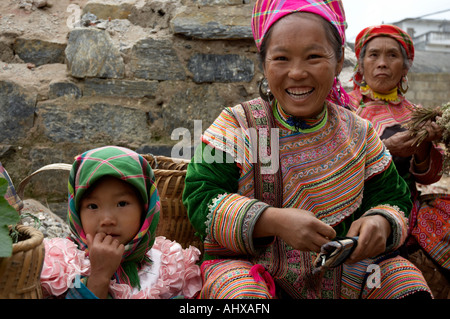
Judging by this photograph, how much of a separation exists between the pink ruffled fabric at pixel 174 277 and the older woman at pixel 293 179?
3.7 inches

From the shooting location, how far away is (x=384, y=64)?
316cm

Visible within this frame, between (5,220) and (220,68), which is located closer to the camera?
(5,220)

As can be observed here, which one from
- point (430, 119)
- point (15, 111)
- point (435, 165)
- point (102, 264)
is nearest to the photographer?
point (102, 264)

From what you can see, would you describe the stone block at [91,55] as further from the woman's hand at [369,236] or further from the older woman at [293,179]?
the woman's hand at [369,236]

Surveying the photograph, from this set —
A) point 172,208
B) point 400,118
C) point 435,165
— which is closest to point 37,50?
point 172,208

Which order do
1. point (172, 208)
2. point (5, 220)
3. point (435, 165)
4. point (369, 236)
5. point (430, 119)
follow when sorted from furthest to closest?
point (435, 165), point (430, 119), point (172, 208), point (369, 236), point (5, 220)

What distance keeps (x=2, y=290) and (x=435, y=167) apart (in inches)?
94.3

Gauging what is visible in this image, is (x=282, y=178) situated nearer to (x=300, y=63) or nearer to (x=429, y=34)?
(x=300, y=63)

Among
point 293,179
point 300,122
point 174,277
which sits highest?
point 300,122

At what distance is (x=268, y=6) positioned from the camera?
197cm

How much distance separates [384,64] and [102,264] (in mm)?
2337

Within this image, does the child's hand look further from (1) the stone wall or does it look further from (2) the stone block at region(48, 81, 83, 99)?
(2) the stone block at region(48, 81, 83, 99)

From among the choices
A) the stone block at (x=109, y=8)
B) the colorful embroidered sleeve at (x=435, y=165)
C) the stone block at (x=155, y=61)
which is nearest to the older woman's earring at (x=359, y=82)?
the colorful embroidered sleeve at (x=435, y=165)

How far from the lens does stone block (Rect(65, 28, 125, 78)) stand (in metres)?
3.47
